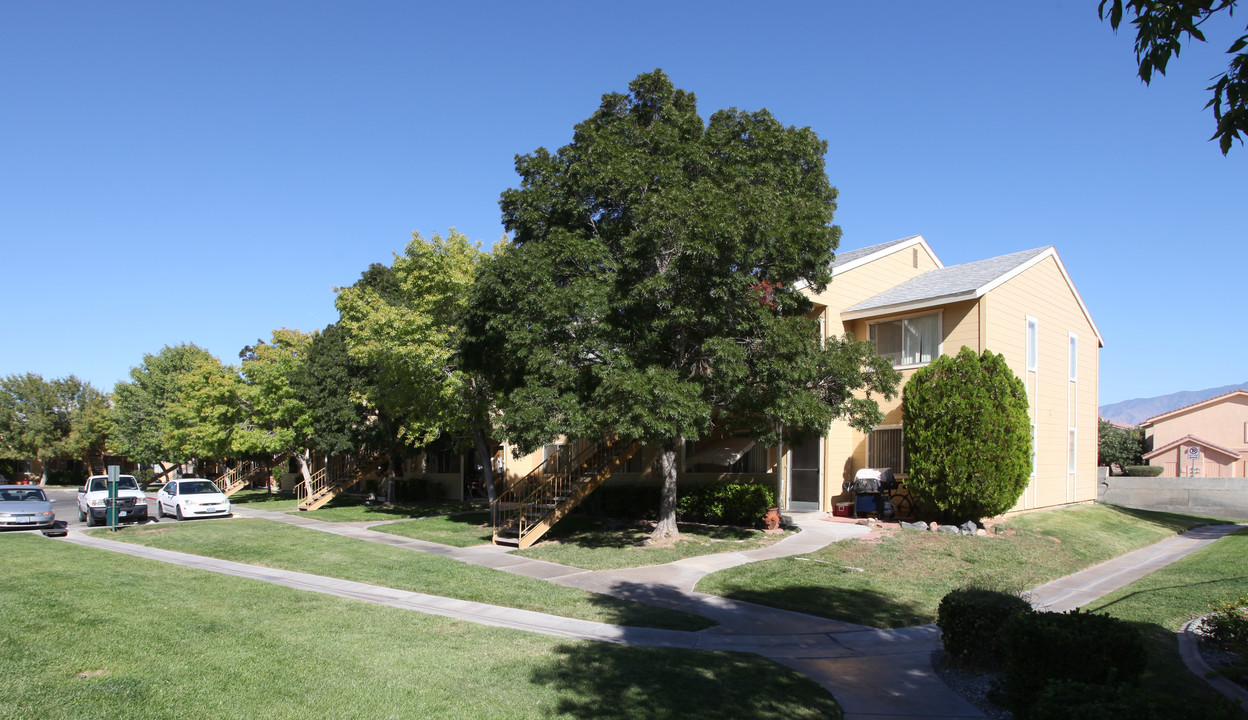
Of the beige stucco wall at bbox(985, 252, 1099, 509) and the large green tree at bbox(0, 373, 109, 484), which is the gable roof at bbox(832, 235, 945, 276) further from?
the large green tree at bbox(0, 373, 109, 484)

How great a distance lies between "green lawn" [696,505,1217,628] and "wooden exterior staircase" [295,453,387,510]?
2113cm

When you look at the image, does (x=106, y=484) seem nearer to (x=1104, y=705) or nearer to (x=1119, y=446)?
(x=1104, y=705)

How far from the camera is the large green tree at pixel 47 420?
54.5 meters

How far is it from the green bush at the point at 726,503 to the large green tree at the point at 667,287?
207 centimetres

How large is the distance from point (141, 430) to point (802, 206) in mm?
46000

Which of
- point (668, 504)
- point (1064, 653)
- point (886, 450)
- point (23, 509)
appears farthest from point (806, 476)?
point (23, 509)

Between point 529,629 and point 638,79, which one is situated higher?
point 638,79

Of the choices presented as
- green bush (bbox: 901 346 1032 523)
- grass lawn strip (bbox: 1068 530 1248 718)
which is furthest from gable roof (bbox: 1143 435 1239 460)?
green bush (bbox: 901 346 1032 523)

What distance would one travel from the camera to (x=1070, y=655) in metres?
6.18

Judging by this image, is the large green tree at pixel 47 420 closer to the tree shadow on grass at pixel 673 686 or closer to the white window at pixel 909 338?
the white window at pixel 909 338

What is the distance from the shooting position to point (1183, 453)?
3847cm

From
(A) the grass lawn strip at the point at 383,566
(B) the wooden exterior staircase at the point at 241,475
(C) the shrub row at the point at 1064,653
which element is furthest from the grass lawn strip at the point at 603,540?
(B) the wooden exterior staircase at the point at 241,475

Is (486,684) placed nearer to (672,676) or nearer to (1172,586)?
(672,676)

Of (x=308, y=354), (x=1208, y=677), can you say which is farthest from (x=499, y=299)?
(x=308, y=354)
